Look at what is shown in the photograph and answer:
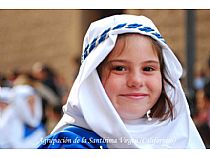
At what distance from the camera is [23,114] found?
3467 mm

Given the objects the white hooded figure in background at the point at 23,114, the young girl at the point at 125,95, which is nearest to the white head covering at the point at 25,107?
the white hooded figure in background at the point at 23,114

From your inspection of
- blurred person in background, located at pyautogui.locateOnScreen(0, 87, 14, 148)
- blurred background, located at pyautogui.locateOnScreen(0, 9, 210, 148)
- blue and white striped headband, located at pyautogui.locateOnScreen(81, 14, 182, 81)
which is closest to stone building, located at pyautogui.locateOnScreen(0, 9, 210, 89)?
blurred background, located at pyautogui.locateOnScreen(0, 9, 210, 148)

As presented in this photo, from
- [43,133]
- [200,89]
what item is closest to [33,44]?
[43,133]

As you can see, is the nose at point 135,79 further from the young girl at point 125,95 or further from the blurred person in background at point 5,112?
the blurred person in background at point 5,112

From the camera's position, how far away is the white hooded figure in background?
10.7ft

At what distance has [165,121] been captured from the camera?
6.18 feet

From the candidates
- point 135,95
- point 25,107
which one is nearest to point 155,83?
point 135,95

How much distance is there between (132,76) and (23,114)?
166cm

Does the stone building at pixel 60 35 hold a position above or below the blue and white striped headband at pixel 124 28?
below

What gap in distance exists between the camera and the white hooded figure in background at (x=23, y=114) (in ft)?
10.7

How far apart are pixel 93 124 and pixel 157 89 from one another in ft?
0.55

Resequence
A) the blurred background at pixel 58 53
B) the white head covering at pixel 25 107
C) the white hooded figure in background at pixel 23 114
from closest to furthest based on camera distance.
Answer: the blurred background at pixel 58 53
the white hooded figure in background at pixel 23 114
the white head covering at pixel 25 107

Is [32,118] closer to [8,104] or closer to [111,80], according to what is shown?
[8,104]

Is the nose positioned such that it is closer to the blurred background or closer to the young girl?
the young girl
